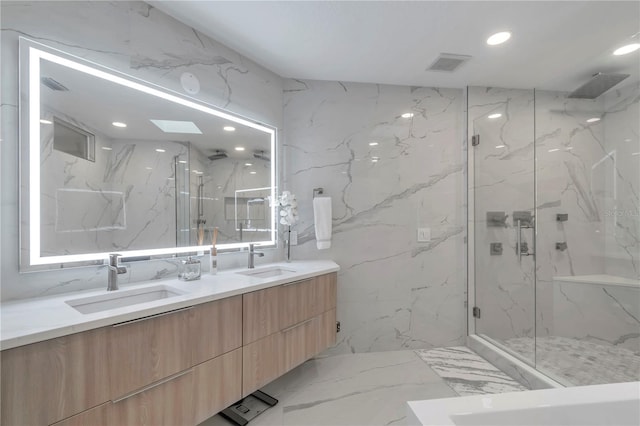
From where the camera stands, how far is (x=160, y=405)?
1.16 meters

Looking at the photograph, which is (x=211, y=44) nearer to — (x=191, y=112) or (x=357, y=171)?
(x=191, y=112)

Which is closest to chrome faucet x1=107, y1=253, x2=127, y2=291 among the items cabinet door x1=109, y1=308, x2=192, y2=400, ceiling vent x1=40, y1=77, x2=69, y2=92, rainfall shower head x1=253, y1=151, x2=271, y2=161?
cabinet door x1=109, y1=308, x2=192, y2=400

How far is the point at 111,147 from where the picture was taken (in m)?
1.48

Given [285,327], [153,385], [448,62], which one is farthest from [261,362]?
[448,62]

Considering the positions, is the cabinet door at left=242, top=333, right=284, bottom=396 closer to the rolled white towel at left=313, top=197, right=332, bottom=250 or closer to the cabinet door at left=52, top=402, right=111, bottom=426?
the cabinet door at left=52, top=402, right=111, bottom=426

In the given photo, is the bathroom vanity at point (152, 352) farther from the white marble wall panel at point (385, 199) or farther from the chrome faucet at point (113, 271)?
the white marble wall panel at point (385, 199)

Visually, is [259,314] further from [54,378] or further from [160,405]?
[54,378]

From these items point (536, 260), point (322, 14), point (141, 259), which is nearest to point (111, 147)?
point (141, 259)

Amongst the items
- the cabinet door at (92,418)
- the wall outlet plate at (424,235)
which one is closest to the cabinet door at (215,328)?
the cabinet door at (92,418)

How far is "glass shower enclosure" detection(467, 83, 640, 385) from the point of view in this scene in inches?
78.4

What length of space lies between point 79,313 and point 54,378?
0.21 metres

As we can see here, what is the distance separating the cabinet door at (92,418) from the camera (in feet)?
3.01

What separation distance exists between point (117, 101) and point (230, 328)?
1.36m

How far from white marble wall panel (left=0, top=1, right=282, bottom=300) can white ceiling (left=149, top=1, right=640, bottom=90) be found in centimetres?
13
